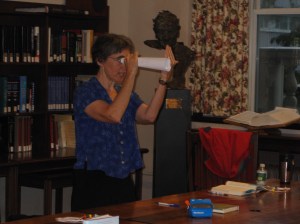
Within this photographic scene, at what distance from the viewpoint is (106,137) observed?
3.40m

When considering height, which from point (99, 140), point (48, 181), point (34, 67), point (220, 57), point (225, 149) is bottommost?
point (48, 181)

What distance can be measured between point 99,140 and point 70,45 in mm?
2228

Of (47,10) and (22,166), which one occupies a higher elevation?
(47,10)

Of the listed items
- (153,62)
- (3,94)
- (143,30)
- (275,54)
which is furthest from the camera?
(143,30)

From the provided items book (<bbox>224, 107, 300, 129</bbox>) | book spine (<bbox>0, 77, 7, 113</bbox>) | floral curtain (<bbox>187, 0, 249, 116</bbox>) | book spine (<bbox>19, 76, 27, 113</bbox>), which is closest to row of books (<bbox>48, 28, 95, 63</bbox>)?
book spine (<bbox>19, 76, 27, 113</bbox>)

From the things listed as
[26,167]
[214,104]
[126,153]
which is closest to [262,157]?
[214,104]

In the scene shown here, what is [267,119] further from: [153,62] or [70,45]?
[153,62]

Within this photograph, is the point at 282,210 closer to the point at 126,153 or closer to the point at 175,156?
the point at 126,153

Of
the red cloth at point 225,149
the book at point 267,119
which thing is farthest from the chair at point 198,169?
the book at point 267,119

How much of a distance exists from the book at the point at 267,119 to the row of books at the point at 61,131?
1.26 meters

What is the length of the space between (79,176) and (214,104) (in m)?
2.81

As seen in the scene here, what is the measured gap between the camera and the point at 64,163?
16.7 feet

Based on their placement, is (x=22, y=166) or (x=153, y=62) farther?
(x=22, y=166)

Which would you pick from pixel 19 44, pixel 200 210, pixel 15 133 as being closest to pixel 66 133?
pixel 15 133
